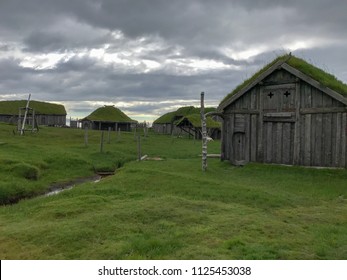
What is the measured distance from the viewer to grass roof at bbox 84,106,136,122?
80231mm

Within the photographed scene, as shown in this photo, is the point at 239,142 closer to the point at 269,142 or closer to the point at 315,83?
the point at 269,142

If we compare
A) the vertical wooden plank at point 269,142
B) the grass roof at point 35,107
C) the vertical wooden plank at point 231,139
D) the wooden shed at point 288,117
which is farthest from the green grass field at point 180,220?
the grass roof at point 35,107

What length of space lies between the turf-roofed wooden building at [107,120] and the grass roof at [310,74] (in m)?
59.3

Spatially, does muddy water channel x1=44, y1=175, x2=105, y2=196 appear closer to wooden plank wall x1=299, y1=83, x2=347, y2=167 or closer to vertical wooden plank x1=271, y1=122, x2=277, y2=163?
vertical wooden plank x1=271, y1=122, x2=277, y2=163

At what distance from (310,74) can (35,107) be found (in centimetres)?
7001

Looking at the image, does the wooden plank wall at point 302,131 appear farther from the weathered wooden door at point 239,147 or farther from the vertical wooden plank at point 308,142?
the weathered wooden door at point 239,147

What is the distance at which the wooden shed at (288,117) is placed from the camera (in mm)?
19328

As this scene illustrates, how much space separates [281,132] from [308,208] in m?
9.87

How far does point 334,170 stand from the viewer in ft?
61.7

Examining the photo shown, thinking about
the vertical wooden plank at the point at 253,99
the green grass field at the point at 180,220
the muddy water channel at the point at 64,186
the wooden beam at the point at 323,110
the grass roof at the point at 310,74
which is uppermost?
the grass roof at the point at 310,74

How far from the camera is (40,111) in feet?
261

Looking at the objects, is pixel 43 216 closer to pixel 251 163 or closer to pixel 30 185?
pixel 30 185

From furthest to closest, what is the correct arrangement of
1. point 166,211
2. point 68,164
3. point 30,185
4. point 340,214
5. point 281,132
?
point 68,164
point 281,132
point 30,185
point 340,214
point 166,211
